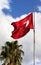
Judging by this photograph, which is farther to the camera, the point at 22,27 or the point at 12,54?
the point at 12,54

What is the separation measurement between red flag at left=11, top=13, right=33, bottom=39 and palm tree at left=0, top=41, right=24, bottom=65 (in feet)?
85.3

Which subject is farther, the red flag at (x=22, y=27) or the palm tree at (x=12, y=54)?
the palm tree at (x=12, y=54)

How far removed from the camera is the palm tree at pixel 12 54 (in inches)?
2830

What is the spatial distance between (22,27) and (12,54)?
26531mm

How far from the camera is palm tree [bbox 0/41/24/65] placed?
236 feet

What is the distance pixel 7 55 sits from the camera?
72625mm

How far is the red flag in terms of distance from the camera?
4478 centimetres

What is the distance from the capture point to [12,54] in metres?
71.7

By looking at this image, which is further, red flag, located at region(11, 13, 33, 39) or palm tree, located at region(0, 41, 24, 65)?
palm tree, located at region(0, 41, 24, 65)

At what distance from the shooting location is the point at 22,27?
4556 cm

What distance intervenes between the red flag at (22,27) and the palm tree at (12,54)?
85.3ft

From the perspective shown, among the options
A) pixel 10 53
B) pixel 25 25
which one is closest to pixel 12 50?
pixel 10 53

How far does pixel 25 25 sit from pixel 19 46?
2810 centimetres

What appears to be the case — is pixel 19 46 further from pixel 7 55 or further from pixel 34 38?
pixel 34 38
